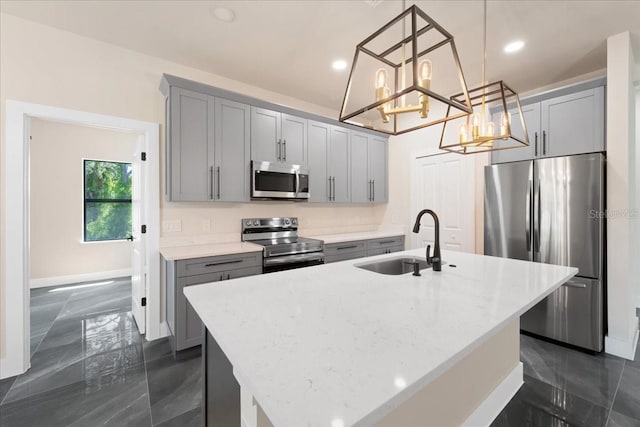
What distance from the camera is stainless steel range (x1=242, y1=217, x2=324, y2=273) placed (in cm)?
276

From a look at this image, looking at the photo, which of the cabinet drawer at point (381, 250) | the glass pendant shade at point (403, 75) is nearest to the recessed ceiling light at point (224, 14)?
the glass pendant shade at point (403, 75)

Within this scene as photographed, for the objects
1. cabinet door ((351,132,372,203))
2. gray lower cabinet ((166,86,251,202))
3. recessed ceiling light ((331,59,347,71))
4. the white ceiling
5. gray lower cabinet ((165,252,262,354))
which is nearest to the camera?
the white ceiling

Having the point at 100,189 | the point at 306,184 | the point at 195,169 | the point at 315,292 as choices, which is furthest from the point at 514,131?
the point at 100,189

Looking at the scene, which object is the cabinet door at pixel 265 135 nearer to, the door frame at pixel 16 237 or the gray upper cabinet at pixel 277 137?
the gray upper cabinet at pixel 277 137

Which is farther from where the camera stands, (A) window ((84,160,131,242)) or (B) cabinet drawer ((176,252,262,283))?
(A) window ((84,160,131,242))

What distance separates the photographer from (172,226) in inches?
112

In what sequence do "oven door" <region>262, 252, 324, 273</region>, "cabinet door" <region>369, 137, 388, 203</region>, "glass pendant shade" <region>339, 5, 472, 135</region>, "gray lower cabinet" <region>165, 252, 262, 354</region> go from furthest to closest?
"cabinet door" <region>369, 137, 388, 203</region>, "oven door" <region>262, 252, 324, 273</region>, "gray lower cabinet" <region>165, 252, 262, 354</region>, "glass pendant shade" <region>339, 5, 472, 135</region>

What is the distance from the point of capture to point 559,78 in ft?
10.0

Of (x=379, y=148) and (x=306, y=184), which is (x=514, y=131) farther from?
(x=306, y=184)

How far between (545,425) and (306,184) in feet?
9.35

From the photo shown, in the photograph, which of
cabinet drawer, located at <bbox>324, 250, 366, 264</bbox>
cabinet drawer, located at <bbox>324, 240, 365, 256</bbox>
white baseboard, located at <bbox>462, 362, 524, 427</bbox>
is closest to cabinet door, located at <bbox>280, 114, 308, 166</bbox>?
cabinet drawer, located at <bbox>324, 240, 365, 256</bbox>

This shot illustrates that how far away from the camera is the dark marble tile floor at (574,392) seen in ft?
5.54

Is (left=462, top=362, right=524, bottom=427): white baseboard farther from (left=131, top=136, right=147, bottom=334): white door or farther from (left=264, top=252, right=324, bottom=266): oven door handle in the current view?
(left=131, top=136, right=147, bottom=334): white door

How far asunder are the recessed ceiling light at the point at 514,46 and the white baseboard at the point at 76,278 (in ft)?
21.1
